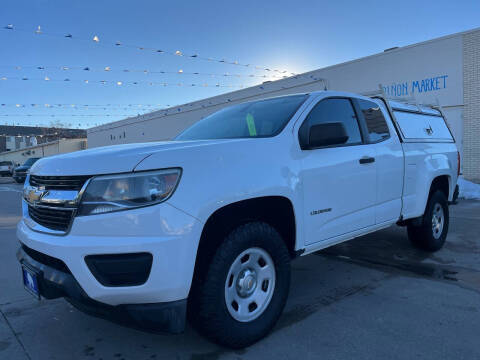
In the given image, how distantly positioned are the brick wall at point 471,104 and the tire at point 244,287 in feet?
41.1

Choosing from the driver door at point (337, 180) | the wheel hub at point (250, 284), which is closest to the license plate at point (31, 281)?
the wheel hub at point (250, 284)

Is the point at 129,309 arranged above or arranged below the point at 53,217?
below

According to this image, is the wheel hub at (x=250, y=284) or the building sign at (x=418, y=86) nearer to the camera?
the wheel hub at (x=250, y=284)

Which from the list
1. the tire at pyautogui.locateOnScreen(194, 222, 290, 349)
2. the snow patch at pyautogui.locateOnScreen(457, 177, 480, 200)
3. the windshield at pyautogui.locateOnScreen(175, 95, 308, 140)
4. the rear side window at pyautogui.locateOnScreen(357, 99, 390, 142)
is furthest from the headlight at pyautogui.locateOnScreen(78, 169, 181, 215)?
the snow patch at pyautogui.locateOnScreen(457, 177, 480, 200)

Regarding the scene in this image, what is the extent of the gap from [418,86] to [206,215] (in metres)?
13.9

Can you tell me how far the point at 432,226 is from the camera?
A: 16.6 ft

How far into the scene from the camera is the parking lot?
8.92 feet

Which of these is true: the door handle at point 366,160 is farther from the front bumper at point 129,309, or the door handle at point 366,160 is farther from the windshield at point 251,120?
the front bumper at point 129,309

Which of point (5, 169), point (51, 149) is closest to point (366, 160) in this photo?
point (5, 169)

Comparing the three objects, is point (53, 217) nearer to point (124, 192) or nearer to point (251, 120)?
point (124, 192)

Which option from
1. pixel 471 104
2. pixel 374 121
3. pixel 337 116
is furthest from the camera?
pixel 471 104

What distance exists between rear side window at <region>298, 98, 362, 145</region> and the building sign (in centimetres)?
1006

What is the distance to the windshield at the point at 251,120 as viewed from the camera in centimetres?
330

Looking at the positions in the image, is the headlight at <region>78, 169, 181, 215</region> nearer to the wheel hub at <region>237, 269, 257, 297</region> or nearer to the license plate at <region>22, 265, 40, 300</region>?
the license plate at <region>22, 265, 40, 300</region>
